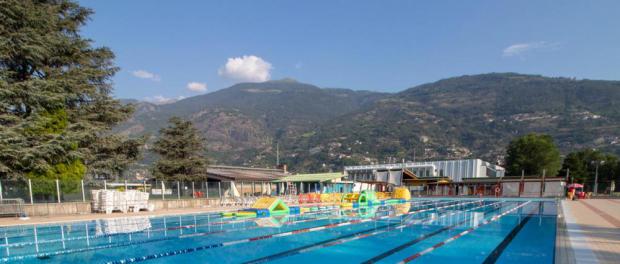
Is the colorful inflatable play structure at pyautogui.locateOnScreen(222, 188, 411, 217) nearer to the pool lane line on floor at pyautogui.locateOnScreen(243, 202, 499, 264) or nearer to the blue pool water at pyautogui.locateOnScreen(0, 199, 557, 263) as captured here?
the blue pool water at pyautogui.locateOnScreen(0, 199, 557, 263)

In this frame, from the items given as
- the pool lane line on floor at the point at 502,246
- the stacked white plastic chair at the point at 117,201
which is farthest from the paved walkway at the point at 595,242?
the stacked white plastic chair at the point at 117,201

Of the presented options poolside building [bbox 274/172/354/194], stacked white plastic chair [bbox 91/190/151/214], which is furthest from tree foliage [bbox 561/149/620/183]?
stacked white plastic chair [bbox 91/190/151/214]

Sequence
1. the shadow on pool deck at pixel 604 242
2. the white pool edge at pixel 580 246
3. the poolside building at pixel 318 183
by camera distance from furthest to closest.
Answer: the poolside building at pixel 318 183 → the shadow on pool deck at pixel 604 242 → the white pool edge at pixel 580 246

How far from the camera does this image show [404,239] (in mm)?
9961

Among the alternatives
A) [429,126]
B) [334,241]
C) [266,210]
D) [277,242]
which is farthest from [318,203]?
[429,126]

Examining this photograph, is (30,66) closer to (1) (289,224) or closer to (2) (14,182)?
(2) (14,182)

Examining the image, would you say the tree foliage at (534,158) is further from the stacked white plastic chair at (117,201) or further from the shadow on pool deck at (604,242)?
the stacked white plastic chair at (117,201)

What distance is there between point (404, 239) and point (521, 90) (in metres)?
162

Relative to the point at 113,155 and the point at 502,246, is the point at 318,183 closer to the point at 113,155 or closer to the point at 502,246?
the point at 113,155

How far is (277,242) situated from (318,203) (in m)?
15.3

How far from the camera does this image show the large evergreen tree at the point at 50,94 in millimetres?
14922

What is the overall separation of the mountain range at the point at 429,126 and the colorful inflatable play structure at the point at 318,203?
2569 inches

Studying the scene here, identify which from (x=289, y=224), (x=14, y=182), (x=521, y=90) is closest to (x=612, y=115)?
(x=521, y=90)

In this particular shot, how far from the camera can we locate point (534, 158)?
55531mm
